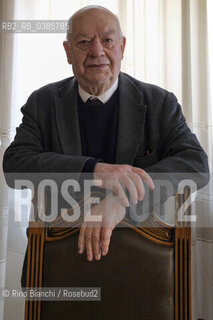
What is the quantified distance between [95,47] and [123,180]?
45 centimetres

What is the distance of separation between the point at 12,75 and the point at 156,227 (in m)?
1.20

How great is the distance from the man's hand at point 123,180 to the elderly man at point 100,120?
0.19 ft

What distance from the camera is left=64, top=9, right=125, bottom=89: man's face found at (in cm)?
101

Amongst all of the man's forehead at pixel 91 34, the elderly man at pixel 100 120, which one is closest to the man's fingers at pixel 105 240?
the elderly man at pixel 100 120

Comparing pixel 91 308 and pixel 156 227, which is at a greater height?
pixel 156 227

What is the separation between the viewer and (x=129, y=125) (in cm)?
105

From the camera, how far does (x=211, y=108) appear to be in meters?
1.64

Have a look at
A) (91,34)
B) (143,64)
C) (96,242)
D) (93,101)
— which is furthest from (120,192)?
(143,64)

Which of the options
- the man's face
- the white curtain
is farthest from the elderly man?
the white curtain

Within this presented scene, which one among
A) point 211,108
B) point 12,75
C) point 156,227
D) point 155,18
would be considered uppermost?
point 155,18

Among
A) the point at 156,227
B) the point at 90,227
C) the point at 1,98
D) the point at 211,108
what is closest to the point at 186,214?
the point at 156,227

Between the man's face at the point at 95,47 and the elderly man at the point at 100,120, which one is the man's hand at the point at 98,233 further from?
the man's face at the point at 95,47

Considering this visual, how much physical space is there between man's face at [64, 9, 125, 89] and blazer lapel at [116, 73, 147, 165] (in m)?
0.09

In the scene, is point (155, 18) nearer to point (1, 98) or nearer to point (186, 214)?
point (1, 98)
